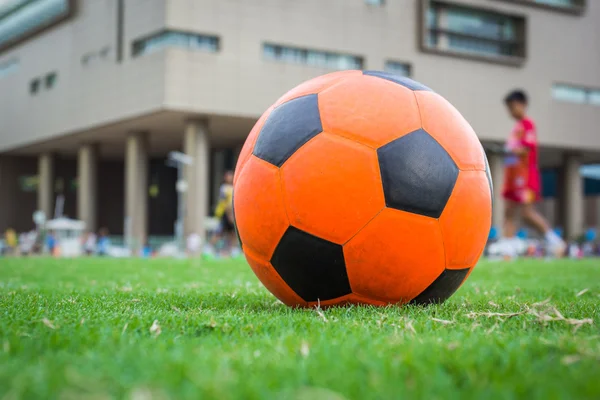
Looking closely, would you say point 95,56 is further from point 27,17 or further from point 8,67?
point 8,67

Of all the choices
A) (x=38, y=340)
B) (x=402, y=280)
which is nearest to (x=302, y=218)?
→ (x=402, y=280)

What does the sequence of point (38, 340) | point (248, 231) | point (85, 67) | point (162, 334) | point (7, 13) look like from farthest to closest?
point (7, 13), point (85, 67), point (248, 231), point (162, 334), point (38, 340)

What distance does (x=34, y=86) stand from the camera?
45094 millimetres

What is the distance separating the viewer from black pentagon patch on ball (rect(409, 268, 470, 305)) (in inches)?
166

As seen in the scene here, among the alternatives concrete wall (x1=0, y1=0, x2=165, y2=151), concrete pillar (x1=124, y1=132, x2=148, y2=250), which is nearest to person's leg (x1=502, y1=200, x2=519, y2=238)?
concrete wall (x1=0, y1=0, x2=165, y2=151)

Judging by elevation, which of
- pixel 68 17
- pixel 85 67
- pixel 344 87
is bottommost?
pixel 344 87

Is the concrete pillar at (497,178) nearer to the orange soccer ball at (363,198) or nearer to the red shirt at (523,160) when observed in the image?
the red shirt at (523,160)

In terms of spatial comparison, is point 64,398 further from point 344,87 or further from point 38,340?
point 344,87

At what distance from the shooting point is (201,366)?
223cm

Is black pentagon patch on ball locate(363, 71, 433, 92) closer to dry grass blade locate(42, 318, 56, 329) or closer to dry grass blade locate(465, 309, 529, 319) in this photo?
dry grass blade locate(465, 309, 529, 319)

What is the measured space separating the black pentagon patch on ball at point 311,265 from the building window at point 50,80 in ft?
138

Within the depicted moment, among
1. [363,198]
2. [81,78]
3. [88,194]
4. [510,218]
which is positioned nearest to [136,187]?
[88,194]

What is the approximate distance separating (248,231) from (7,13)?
50.0 metres

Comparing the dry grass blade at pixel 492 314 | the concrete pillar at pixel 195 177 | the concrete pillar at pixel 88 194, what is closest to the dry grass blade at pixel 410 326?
the dry grass blade at pixel 492 314
